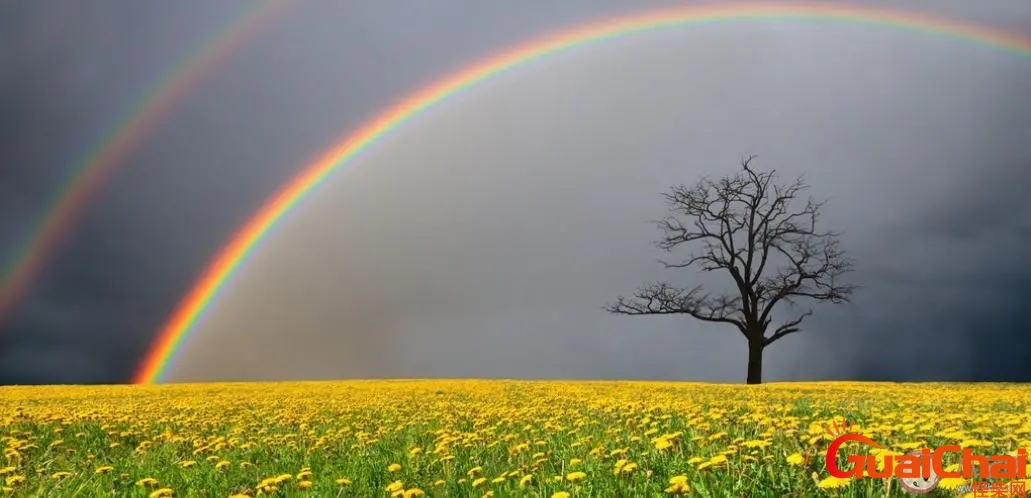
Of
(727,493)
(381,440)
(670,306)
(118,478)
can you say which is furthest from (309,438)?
(670,306)

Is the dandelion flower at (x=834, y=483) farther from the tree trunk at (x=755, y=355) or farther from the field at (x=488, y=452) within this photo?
the tree trunk at (x=755, y=355)

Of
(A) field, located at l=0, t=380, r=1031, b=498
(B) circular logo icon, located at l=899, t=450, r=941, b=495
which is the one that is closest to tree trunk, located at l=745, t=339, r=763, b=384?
(A) field, located at l=0, t=380, r=1031, b=498

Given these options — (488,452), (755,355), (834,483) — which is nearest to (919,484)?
(834,483)

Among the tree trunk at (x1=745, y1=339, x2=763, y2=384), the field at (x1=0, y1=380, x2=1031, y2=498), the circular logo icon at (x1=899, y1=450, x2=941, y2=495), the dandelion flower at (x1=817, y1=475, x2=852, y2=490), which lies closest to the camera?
the dandelion flower at (x1=817, y1=475, x2=852, y2=490)

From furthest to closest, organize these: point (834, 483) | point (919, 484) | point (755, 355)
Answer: point (755, 355)
point (919, 484)
point (834, 483)

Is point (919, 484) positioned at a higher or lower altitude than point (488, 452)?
higher

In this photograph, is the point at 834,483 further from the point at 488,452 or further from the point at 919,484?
the point at 488,452

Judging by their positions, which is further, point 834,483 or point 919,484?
point 919,484

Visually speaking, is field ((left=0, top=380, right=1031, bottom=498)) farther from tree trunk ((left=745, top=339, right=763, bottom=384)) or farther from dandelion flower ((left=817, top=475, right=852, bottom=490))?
tree trunk ((left=745, top=339, right=763, bottom=384))

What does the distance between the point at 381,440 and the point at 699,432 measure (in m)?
3.87

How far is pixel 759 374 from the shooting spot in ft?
118

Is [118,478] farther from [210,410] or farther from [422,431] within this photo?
[210,410]

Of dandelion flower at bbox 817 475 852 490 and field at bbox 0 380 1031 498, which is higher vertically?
dandelion flower at bbox 817 475 852 490

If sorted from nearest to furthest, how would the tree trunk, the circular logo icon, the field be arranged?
the circular logo icon
the field
the tree trunk
